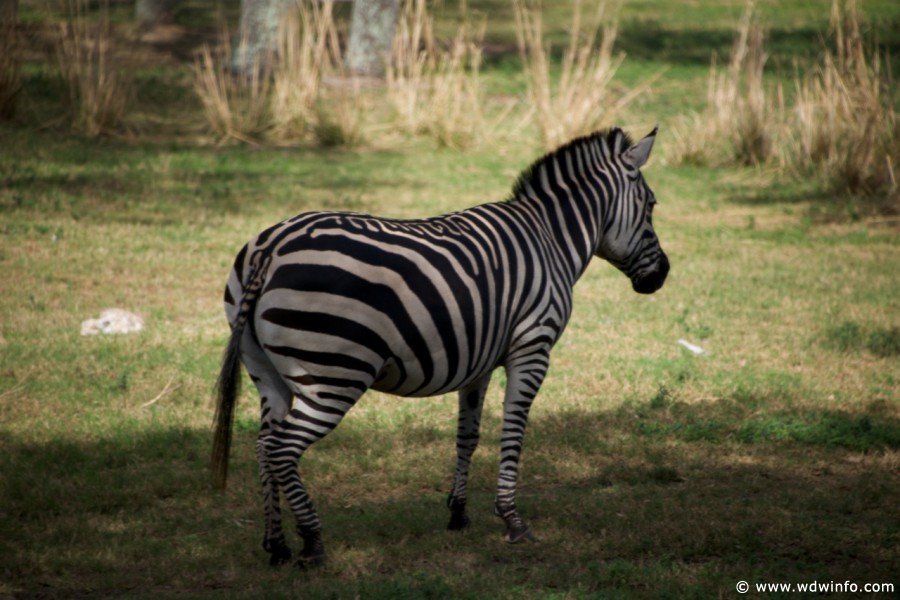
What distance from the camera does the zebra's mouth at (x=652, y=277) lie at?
6.40 metres

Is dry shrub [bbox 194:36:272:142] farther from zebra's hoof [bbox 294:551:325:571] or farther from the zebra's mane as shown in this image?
zebra's hoof [bbox 294:551:325:571]

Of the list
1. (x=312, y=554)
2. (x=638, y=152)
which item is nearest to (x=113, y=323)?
(x=312, y=554)

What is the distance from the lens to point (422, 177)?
14.4 metres

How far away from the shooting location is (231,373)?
16.1ft

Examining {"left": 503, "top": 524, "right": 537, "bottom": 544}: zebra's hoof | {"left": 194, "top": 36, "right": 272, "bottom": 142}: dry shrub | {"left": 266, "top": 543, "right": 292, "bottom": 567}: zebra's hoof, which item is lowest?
{"left": 503, "top": 524, "right": 537, "bottom": 544}: zebra's hoof

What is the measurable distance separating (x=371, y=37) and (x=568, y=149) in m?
13.5

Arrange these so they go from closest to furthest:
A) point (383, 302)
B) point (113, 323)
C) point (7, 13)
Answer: point (383, 302) < point (113, 323) < point (7, 13)

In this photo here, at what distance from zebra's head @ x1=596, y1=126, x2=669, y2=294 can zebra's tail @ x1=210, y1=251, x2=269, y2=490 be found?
2.17m

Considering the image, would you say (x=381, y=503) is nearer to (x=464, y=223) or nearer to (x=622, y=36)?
(x=464, y=223)

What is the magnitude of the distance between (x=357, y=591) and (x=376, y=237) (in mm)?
1579

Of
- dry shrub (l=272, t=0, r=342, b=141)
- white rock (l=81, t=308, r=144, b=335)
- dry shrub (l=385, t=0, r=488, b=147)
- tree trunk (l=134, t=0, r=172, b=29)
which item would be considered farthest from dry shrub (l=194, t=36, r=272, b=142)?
tree trunk (l=134, t=0, r=172, b=29)

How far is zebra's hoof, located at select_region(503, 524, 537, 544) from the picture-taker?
5.48m

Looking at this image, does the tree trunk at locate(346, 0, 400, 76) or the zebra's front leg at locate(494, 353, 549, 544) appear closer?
the zebra's front leg at locate(494, 353, 549, 544)

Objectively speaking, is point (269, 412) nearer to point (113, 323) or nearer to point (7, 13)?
point (113, 323)
